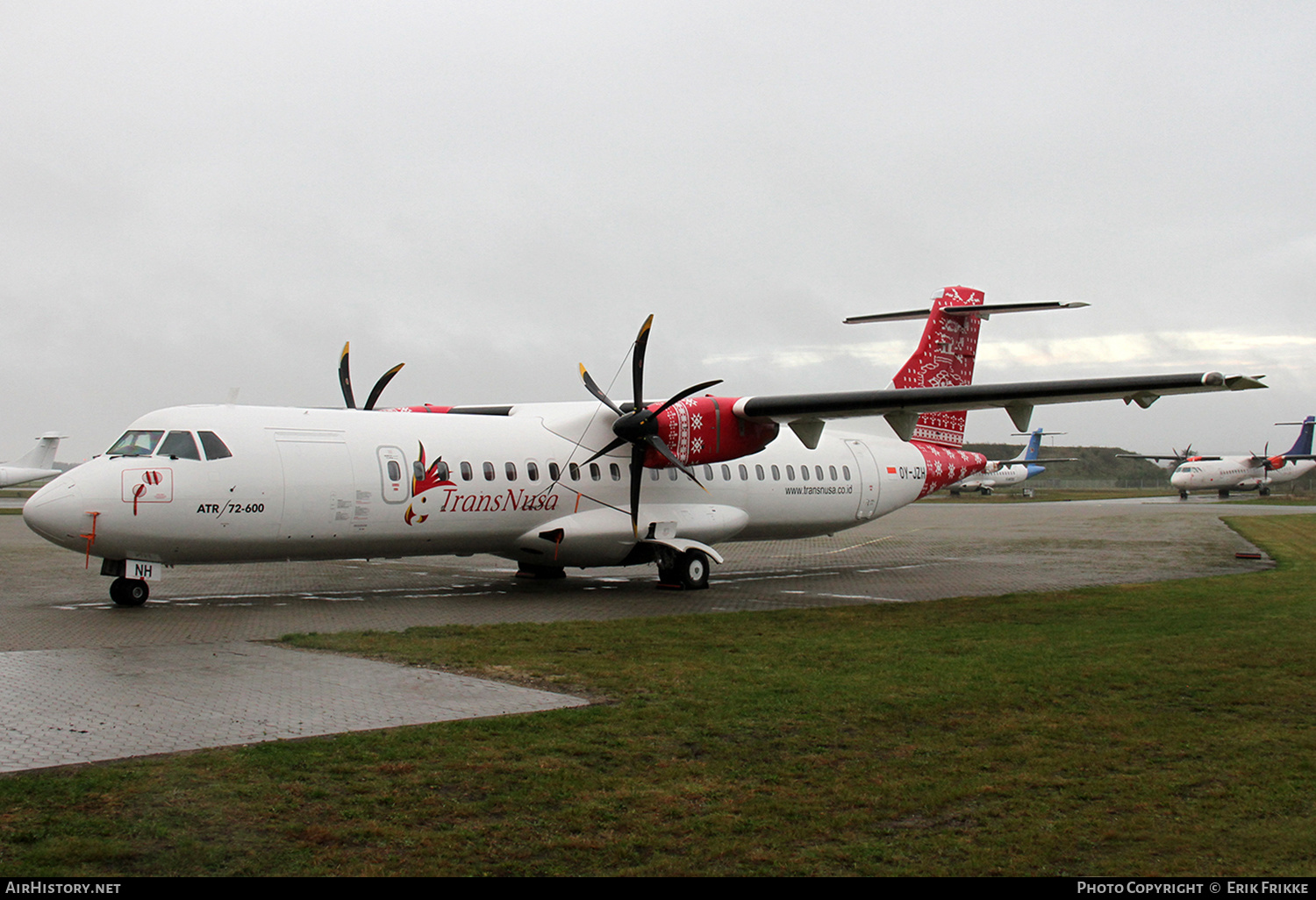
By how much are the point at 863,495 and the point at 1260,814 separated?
16375mm

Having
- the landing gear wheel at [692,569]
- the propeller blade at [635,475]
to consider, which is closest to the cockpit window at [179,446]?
the propeller blade at [635,475]

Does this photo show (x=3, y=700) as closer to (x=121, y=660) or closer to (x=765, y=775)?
(x=121, y=660)

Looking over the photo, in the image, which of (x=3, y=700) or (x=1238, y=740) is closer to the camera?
(x=1238, y=740)

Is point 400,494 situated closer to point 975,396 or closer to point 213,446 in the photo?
point 213,446

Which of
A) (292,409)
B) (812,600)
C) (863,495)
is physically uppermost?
(292,409)

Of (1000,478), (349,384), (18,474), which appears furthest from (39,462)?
(1000,478)

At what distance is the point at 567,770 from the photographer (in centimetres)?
627

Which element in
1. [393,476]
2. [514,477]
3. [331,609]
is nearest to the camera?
[331,609]

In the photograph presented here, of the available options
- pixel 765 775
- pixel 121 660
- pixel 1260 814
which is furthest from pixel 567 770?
pixel 121 660

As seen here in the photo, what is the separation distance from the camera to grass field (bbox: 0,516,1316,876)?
4.84 metres

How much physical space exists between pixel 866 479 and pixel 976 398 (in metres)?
5.84

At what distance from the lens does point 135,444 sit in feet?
45.9

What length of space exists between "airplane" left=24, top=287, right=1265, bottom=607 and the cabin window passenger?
0.03m
